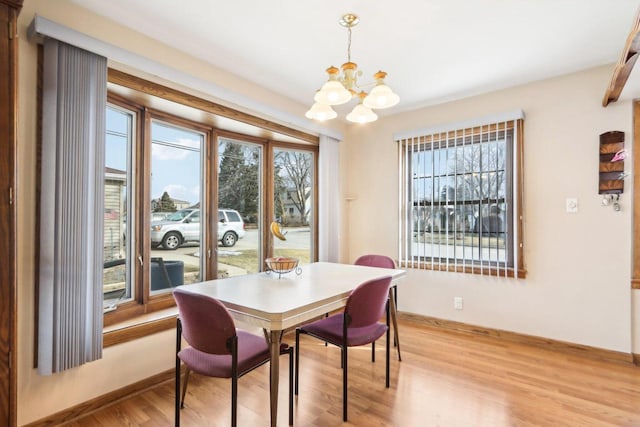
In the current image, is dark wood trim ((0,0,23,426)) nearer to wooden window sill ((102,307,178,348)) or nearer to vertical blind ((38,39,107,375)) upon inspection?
vertical blind ((38,39,107,375))

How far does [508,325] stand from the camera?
309 cm

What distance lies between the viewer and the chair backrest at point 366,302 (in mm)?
1889

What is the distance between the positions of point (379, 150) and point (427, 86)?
1002 millimetres

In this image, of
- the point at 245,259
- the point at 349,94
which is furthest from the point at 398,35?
the point at 245,259

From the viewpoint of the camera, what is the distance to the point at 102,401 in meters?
2.00

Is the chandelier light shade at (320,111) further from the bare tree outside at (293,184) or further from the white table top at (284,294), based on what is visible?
the bare tree outside at (293,184)

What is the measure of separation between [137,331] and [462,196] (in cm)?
309

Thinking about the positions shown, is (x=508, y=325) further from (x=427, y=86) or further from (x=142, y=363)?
(x=142, y=363)

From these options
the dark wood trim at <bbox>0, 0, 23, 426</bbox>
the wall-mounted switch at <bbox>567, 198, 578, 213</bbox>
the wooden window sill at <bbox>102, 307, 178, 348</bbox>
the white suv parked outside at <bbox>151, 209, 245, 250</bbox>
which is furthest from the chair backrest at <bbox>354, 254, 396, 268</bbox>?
the dark wood trim at <bbox>0, 0, 23, 426</bbox>

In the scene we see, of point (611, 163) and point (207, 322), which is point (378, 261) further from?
point (611, 163)

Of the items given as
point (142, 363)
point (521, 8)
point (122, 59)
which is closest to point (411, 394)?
point (142, 363)

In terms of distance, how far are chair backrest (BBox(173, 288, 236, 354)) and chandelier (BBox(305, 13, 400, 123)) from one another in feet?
4.20

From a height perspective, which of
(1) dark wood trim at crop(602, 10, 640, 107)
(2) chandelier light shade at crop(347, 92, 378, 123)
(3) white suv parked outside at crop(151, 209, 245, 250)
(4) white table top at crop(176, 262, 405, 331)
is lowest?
(4) white table top at crop(176, 262, 405, 331)

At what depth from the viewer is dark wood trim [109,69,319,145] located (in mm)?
2088
